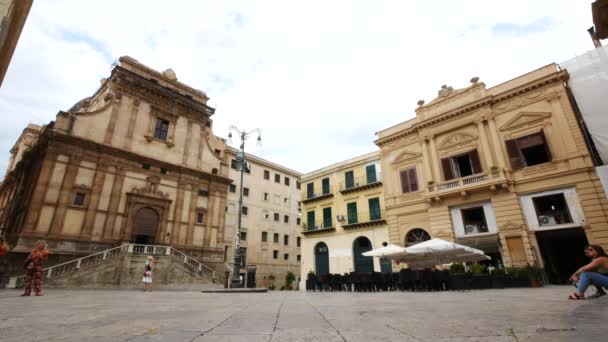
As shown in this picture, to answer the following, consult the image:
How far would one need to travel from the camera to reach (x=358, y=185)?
25.2 meters

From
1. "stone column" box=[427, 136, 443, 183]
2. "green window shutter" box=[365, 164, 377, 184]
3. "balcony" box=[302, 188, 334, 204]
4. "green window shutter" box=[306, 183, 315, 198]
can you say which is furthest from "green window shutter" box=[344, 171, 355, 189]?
"stone column" box=[427, 136, 443, 183]

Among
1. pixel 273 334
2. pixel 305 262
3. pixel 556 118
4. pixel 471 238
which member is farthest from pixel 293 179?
pixel 273 334

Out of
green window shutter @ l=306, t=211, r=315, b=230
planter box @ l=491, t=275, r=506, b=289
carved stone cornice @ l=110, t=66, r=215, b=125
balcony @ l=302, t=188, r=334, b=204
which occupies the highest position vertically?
carved stone cornice @ l=110, t=66, r=215, b=125

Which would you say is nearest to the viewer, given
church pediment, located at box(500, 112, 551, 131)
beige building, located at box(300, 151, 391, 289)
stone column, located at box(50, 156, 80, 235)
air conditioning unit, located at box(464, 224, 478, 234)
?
church pediment, located at box(500, 112, 551, 131)

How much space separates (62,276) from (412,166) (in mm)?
21727

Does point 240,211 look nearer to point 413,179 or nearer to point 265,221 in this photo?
point 413,179

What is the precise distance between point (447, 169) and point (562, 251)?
8.77 m

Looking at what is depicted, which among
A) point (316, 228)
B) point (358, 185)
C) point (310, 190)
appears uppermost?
point (310, 190)

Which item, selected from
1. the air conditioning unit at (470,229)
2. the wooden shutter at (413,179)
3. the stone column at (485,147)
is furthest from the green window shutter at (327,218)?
the stone column at (485,147)

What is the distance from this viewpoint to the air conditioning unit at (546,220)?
50.6 feet

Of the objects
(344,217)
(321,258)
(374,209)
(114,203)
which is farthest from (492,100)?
(114,203)

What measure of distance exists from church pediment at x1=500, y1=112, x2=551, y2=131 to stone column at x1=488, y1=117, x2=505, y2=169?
0.46 meters

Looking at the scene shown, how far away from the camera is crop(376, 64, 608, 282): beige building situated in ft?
49.8

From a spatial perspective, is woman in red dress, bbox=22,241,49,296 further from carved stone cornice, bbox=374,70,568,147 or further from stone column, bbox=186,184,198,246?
carved stone cornice, bbox=374,70,568,147
